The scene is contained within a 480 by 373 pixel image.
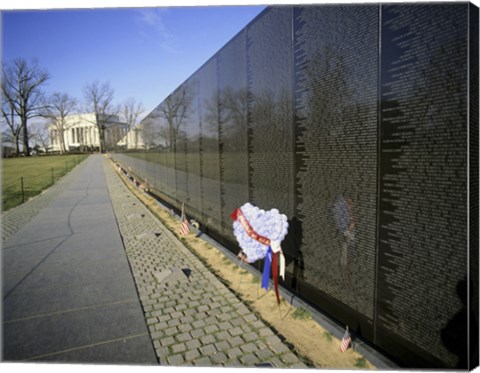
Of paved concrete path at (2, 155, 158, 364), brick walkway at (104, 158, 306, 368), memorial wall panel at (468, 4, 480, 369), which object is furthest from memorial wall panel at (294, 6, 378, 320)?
paved concrete path at (2, 155, 158, 364)

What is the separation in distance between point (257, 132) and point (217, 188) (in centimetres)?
252

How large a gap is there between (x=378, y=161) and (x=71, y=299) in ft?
15.2

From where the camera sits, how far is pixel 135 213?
11469mm

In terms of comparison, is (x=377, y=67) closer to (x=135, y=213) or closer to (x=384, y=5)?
(x=384, y=5)

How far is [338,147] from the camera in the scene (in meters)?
3.90

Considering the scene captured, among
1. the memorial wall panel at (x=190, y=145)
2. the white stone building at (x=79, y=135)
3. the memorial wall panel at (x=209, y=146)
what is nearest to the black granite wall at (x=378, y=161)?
the memorial wall panel at (x=209, y=146)

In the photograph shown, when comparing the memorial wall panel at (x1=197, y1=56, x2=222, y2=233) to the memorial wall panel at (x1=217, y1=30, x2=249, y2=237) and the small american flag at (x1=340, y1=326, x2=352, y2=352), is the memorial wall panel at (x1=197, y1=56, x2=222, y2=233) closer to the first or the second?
the memorial wall panel at (x1=217, y1=30, x2=249, y2=237)

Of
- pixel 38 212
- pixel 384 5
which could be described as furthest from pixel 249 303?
pixel 38 212

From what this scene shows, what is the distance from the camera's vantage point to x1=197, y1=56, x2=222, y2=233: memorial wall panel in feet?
25.8

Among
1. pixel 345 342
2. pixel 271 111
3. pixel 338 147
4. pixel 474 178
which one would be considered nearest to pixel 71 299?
pixel 345 342

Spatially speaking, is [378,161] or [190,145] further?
[190,145]

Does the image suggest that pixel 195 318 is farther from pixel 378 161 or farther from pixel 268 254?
pixel 378 161

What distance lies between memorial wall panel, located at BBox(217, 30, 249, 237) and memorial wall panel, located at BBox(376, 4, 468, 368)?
3.38 metres

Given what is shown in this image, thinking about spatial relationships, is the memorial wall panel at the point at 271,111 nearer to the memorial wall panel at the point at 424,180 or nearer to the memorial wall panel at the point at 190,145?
the memorial wall panel at the point at 424,180
